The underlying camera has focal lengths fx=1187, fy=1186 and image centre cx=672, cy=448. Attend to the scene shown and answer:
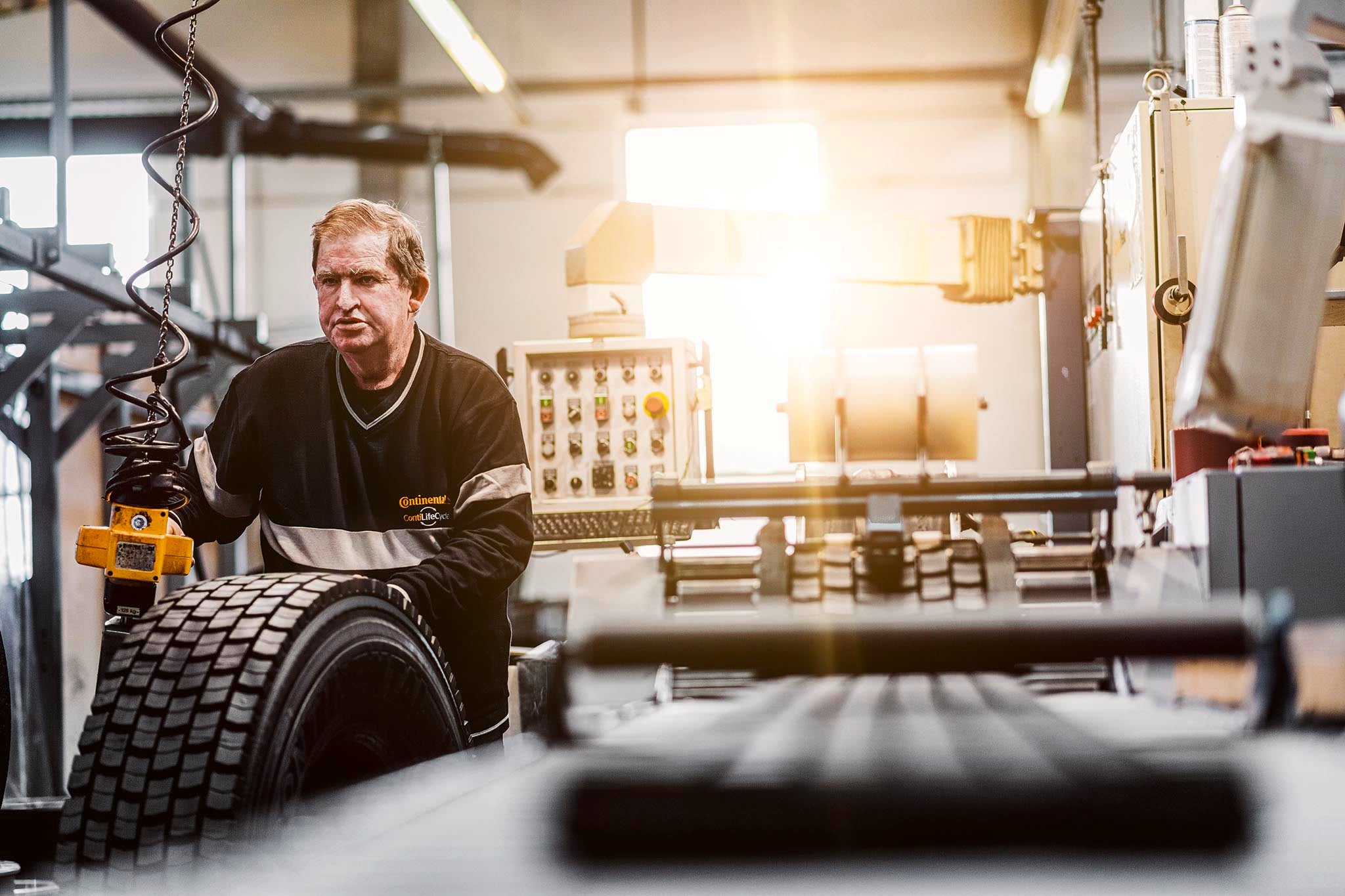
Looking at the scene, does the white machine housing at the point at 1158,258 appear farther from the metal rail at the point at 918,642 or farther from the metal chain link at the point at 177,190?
the metal chain link at the point at 177,190

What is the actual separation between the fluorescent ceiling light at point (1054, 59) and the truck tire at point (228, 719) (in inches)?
263

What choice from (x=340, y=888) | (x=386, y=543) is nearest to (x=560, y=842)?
(x=340, y=888)

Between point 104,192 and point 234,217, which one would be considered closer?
point 234,217

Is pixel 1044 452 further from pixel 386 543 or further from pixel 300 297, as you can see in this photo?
pixel 386 543

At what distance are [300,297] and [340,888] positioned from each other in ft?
32.2

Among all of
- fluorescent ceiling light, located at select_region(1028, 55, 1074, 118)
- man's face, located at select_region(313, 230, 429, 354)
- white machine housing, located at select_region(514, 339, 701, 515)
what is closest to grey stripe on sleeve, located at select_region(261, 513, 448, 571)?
man's face, located at select_region(313, 230, 429, 354)

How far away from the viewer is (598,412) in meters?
4.21

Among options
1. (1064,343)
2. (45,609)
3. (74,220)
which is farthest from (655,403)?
(74,220)

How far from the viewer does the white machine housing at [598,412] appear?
422 cm

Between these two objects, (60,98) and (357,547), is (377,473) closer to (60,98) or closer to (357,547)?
(357,547)

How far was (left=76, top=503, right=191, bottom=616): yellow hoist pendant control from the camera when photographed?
1.74 metres

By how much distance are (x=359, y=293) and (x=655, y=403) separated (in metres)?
1.86

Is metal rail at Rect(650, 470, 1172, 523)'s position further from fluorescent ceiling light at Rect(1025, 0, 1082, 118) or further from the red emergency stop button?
fluorescent ceiling light at Rect(1025, 0, 1082, 118)

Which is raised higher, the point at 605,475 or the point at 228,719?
the point at 605,475
